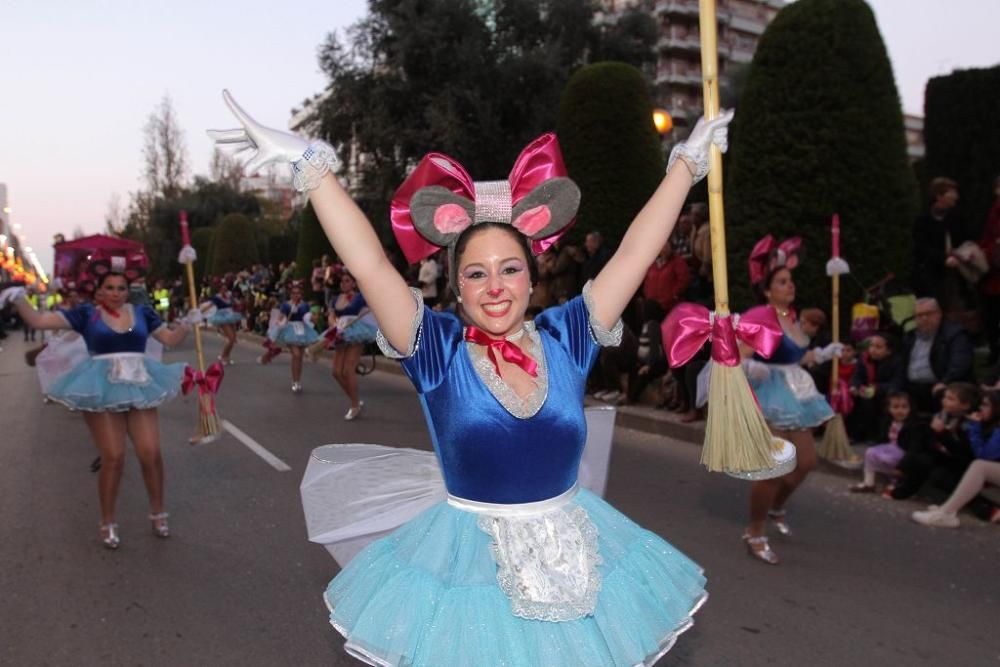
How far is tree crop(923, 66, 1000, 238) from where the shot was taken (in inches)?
409

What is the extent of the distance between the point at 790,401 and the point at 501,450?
11.9 ft

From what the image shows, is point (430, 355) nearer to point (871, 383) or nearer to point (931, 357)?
point (931, 357)

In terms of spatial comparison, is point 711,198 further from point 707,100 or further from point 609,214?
point 609,214

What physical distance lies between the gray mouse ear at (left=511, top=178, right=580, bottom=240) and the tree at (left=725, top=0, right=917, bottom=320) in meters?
7.85

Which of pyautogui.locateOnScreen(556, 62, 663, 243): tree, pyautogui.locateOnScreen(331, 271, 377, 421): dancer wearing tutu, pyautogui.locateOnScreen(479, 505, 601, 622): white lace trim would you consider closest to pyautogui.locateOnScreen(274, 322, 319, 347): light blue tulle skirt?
pyautogui.locateOnScreen(331, 271, 377, 421): dancer wearing tutu

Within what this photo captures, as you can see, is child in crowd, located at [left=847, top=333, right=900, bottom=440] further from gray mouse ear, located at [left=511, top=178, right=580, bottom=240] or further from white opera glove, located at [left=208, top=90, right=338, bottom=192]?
white opera glove, located at [left=208, top=90, right=338, bottom=192]

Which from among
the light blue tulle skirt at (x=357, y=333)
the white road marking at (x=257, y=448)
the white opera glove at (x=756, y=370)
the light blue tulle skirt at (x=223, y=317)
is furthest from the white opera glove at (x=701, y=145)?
the light blue tulle skirt at (x=223, y=317)

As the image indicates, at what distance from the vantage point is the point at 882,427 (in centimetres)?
742

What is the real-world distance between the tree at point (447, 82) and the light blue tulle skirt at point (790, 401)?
52.1 ft

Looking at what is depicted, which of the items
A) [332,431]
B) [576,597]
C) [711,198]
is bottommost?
[332,431]

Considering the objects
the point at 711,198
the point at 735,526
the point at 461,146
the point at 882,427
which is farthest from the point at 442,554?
the point at 461,146

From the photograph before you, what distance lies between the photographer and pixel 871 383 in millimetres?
8219

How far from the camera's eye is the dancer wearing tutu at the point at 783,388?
561cm

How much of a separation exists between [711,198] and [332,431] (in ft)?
25.7
